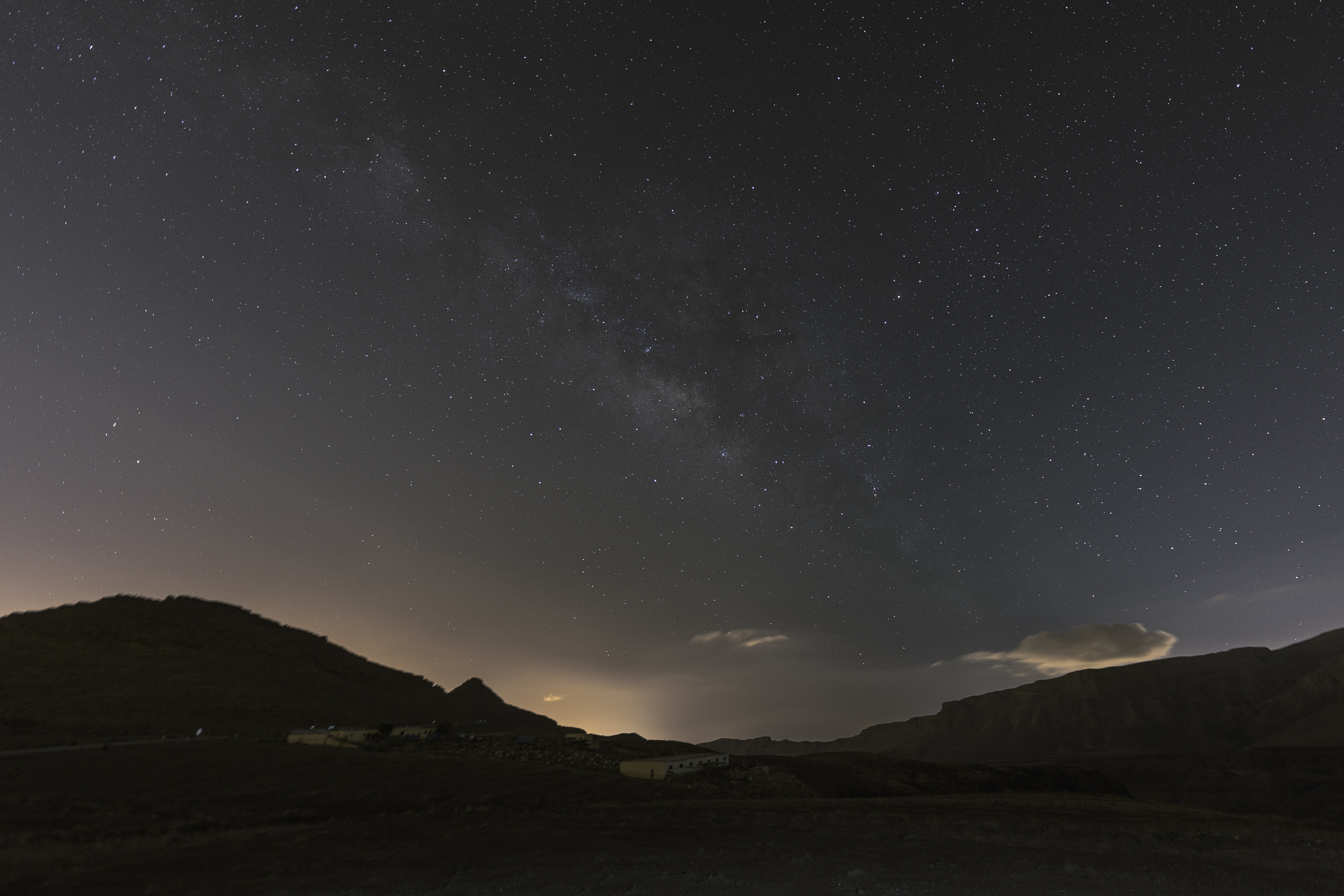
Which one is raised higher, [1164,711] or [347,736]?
[1164,711]

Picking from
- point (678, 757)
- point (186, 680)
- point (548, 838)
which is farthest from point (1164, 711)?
point (186, 680)

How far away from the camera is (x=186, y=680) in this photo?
55906 mm

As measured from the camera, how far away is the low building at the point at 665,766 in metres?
32.8

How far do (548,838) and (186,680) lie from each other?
5531cm

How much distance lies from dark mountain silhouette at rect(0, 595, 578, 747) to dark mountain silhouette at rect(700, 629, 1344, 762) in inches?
3623

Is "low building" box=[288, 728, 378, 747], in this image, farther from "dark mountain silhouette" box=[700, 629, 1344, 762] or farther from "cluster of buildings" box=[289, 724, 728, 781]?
"dark mountain silhouette" box=[700, 629, 1344, 762]

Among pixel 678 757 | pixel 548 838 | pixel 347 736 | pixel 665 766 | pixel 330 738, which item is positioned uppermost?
pixel 347 736

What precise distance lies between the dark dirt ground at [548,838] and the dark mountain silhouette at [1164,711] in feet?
379

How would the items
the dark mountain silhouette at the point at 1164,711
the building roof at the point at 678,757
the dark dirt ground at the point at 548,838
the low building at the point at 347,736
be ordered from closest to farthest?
the dark dirt ground at the point at 548,838
the building roof at the point at 678,757
the low building at the point at 347,736
the dark mountain silhouette at the point at 1164,711

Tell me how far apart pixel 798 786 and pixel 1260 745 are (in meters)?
134

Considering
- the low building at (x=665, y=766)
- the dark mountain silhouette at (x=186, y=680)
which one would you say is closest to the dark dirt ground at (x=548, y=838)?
the low building at (x=665, y=766)

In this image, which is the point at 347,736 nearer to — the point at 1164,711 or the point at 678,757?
the point at 678,757

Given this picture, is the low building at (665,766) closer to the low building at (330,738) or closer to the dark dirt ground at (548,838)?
the dark dirt ground at (548,838)

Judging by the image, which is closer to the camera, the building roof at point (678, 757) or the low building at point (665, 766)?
the low building at point (665, 766)
